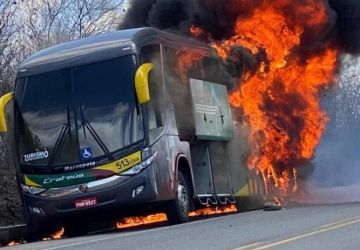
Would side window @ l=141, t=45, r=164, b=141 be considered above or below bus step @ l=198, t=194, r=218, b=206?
above

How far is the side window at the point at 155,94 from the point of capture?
53.8ft

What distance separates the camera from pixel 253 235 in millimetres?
13578

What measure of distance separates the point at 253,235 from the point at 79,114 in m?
4.40

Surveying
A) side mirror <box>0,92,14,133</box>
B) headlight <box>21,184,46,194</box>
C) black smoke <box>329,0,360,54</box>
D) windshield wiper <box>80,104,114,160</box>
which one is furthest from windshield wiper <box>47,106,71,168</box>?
black smoke <box>329,0,360,54</box>

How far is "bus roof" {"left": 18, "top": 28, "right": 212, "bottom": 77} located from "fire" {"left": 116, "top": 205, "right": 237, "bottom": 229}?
4.25 meters

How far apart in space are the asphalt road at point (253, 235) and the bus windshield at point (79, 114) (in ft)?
5.84

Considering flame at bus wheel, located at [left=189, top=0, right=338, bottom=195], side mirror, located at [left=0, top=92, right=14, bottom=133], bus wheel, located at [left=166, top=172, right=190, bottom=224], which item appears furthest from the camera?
flame at bus wheel, located at [left=189, top=0, right=338, bottom=195]

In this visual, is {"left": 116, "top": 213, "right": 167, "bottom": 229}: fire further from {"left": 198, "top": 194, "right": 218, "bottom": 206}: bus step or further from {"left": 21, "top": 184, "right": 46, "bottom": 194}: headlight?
{"left": 21, "top": 184, "right": 46, "bottom": 194}: headlight

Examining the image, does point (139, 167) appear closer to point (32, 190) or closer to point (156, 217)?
point (32, 190)

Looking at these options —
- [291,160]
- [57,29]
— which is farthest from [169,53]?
[57,29]

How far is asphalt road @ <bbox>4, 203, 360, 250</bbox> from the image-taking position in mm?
12265

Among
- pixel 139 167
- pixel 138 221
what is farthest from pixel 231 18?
pixel 139 167

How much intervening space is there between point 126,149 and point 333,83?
10074 millimetres

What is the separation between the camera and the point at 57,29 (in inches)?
1335
